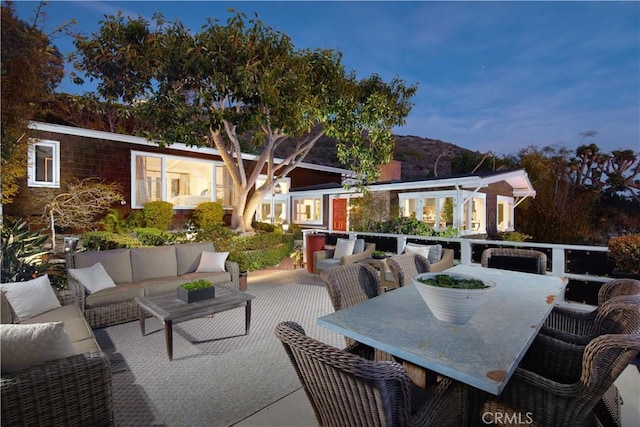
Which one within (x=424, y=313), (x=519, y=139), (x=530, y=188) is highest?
(x=519, y=139)

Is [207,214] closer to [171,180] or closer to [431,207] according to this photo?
[171,180]

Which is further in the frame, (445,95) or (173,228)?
(445,95)

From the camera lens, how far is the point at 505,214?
44.1 feet

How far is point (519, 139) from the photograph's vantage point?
162 feet

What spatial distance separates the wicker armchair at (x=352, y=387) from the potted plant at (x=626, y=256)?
4595mm

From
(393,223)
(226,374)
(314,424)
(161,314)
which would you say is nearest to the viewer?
(314,424)

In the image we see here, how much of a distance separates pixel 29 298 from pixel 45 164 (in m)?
6.93

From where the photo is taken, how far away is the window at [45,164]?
7832 millimetres

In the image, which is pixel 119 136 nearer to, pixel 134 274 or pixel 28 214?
pixel 28 214

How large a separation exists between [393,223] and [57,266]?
7362mm

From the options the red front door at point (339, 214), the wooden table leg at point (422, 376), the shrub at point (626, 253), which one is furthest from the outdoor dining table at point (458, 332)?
the red front door at point (339, 214)

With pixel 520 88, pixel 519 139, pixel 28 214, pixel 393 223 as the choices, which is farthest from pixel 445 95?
pixel 28 214

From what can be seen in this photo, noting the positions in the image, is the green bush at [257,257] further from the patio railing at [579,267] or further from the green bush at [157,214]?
the patio railing at [579,267]

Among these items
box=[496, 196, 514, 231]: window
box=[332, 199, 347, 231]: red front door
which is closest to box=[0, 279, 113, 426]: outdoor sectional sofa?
box=[332, 199, 347, 231]: red front door
